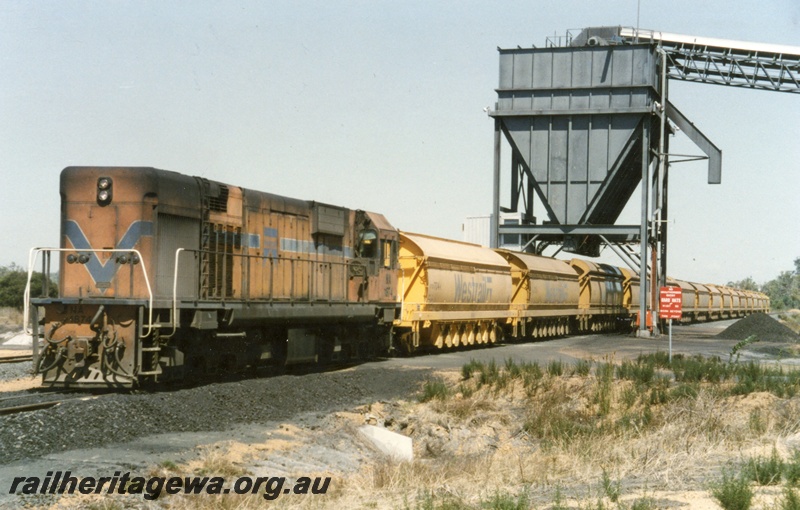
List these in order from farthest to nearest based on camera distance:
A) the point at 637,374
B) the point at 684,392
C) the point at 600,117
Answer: the point at 600,117, the point at 637,374, the point at 684,392

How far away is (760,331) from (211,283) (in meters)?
31.6

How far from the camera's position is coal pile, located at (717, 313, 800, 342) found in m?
39.0

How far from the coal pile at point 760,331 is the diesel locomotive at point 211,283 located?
1938 cm

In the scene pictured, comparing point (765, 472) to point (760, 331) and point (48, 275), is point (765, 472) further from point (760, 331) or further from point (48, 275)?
point (760, 331)

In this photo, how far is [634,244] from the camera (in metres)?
41.8

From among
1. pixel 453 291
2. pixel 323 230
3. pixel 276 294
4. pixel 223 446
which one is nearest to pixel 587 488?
pixel 223 446

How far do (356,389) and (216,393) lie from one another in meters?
3.63

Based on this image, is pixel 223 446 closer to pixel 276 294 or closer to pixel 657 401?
pixel 276 294

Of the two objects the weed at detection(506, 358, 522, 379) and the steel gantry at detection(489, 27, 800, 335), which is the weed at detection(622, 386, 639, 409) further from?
the steel gantry at detection(489, 27, 800, 335)

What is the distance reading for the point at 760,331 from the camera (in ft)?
131

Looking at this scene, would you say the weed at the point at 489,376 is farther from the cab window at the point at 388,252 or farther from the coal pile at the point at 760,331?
the coal pile at the point at 760,331

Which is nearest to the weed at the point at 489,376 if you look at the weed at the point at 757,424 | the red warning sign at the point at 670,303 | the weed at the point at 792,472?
the red warning sign at the point at 670,303

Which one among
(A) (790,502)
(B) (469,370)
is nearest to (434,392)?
(B) (469,370)

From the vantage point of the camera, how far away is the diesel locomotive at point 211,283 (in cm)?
1448
